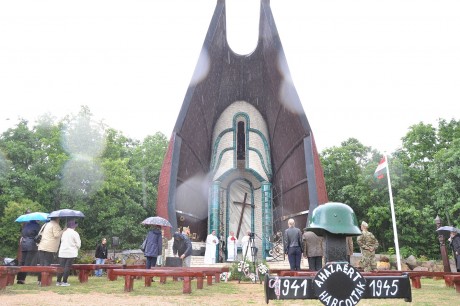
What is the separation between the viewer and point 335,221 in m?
2.96

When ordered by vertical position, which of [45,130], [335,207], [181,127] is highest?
[45,130]

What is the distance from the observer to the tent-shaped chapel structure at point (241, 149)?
16578 mm

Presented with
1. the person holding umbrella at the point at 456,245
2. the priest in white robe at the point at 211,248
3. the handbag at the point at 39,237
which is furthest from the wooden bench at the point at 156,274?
the priest in white robe at the point at 211,248

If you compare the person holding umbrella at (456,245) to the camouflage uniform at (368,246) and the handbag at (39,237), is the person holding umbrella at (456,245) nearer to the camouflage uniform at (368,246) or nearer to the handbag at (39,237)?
the camouflage uniform at (368,246)

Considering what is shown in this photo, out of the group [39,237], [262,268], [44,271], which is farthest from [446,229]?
[39,237]

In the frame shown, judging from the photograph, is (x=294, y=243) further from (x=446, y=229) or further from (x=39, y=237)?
(x=39, y=237)

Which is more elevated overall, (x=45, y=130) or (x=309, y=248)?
(x=45, y=130)

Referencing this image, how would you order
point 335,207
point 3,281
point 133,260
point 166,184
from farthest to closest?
point 133,260 < point 166,184 < point 3,281 < point 335,207

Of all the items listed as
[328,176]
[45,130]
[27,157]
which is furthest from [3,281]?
[328,176]

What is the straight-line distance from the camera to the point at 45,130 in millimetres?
26531

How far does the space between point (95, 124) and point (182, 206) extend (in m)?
11.8

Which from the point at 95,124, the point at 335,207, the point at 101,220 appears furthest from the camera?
the point at 95,124

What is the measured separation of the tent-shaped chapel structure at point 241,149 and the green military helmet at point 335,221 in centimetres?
1252

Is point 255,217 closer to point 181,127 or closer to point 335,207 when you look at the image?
point 181,127
